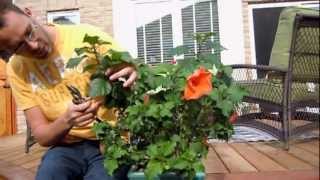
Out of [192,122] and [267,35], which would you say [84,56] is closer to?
[192,122]

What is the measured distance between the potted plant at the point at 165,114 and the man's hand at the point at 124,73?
0.5 inches

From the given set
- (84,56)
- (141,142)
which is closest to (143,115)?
(141,142)

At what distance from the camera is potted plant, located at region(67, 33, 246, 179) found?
39.1 inches

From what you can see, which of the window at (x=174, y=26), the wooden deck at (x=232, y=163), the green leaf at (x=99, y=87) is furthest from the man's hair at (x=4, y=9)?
the window at (x=174, y=26)

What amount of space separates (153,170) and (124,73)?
0.25m

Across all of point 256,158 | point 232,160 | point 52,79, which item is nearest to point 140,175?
point 52,79

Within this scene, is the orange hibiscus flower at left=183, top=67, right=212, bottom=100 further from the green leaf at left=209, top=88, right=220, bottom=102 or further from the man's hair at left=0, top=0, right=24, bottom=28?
the man's hair at left=0, top=0, right=24, bottom=28

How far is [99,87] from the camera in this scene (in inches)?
41.9

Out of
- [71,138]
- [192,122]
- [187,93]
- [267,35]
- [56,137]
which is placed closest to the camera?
[187,93]

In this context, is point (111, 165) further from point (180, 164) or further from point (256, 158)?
point (256, 158)

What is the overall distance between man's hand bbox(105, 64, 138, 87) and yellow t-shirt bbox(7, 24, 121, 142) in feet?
0.96

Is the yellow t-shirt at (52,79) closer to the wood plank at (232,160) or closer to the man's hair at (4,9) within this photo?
the man's hair at (4,9)

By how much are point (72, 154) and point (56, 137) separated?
97 mm

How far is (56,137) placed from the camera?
133 centimetres
